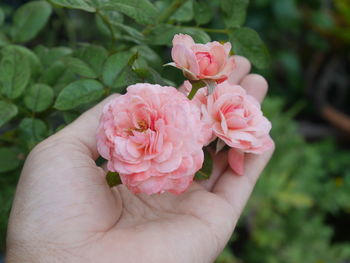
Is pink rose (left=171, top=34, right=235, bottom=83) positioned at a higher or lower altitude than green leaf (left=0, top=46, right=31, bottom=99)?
higher

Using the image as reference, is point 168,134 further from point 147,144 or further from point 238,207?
point 238,207

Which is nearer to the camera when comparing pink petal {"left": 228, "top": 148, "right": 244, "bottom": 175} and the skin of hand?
the skin of hand

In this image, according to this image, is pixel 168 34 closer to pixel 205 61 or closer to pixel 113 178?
pixel 205 61

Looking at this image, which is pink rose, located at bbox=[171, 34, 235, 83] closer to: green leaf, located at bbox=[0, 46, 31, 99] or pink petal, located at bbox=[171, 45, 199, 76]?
pink petal, located at bbox=[171, 45, 199, 76]

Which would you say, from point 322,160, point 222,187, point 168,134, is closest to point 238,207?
point 222,187

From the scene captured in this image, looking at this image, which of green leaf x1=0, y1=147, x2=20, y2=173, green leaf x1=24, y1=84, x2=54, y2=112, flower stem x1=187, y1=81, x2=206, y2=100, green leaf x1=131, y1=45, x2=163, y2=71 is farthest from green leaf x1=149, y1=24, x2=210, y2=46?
green leaf x1=0, y1=147, x2=20, y2=173

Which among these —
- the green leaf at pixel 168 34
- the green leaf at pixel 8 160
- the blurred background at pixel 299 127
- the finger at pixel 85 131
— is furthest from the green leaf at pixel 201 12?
the green leaf at pixel 8 160

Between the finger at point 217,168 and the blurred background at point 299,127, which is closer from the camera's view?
the finger at point 217,168

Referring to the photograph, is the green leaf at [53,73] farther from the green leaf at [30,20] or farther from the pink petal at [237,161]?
the pink petal at [237,161]
